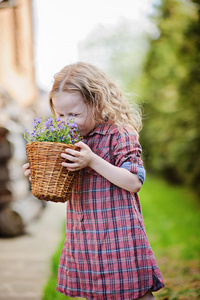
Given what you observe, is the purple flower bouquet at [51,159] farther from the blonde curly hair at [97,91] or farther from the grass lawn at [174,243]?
the grass lawn at [174,243]

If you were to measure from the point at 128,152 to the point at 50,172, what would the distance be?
0.42 m

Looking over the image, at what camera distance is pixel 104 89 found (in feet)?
6.56

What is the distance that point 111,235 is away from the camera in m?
1.88

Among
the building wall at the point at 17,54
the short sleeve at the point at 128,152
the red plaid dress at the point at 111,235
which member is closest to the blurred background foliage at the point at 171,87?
the short sleeve at the point at 128,152

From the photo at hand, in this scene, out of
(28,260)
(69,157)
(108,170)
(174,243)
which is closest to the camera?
(69,157)

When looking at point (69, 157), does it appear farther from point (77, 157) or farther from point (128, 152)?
point (128, 152)

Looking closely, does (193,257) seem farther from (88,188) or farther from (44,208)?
(44,208)

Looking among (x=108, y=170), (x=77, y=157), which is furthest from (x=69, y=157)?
(x=108, y=170)

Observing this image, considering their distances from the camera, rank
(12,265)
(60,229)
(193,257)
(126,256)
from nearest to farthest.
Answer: (126,256), (12,265), (193,257), (60,229)

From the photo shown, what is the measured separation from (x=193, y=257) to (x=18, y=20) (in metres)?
6.64

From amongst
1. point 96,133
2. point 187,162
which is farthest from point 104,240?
point 187,162

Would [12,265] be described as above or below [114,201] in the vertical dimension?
below

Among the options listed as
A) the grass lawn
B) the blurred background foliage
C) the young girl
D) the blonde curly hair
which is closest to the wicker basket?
the young girl

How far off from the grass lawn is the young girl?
4.29 ft
